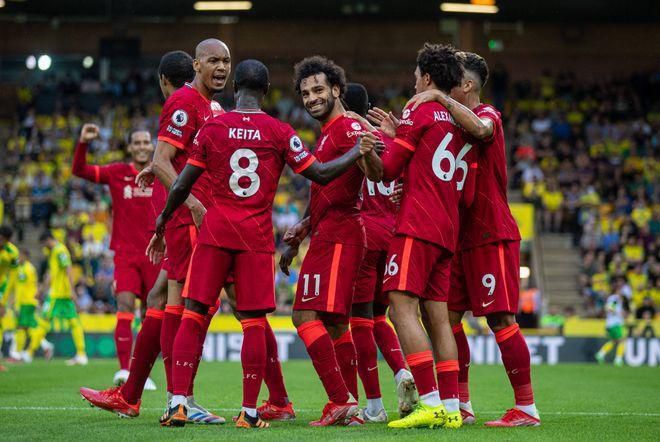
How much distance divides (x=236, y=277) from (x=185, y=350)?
62cm

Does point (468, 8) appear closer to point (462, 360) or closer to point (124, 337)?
point (124, 337)

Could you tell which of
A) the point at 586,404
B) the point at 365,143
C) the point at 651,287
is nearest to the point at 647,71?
the point at 651,287

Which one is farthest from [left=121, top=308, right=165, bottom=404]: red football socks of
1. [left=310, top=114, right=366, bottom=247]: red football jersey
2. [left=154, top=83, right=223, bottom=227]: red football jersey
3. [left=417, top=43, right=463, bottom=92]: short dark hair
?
[left=417, top=43, right=463, bottom=92]: short dark hair

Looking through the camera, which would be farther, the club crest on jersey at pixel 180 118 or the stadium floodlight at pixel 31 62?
the stadium floodlight at pixel 31 62

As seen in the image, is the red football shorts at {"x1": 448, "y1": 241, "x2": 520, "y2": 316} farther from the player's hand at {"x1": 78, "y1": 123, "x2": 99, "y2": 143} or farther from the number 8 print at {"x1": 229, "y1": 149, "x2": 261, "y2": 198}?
the player's hand at {"x1": 78, "y1": 123, "x2": 99, "y2": 143}

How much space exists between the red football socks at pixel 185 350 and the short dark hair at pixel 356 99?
2.44 metres

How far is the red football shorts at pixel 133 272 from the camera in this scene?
1262 centimetres

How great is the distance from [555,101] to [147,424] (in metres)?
29.2

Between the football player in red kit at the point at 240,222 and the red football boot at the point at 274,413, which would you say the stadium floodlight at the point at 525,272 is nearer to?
the red football boot at the point at 274,413

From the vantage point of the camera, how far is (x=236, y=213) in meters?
7.79

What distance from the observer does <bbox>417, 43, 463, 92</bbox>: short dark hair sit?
8016 mm

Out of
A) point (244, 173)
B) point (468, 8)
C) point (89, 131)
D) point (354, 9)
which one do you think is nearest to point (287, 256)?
point (244, 173)

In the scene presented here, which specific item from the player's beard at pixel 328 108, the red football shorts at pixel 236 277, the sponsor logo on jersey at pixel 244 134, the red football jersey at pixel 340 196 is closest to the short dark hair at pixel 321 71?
the player's beard at pixel 328 108

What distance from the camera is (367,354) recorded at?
8.80 metres
